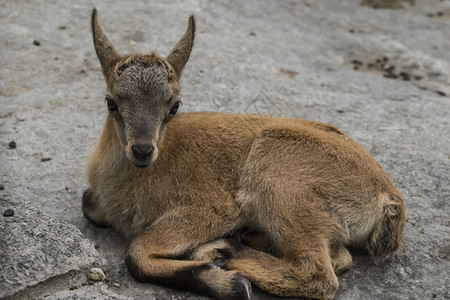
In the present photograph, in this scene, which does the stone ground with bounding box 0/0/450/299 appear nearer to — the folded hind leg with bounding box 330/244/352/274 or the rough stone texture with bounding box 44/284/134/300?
the rough stone texture with bounding box 44/284/134/300

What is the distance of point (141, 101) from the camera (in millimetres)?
5707

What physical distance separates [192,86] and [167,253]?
4313 mm

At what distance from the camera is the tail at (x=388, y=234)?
6.02 metres

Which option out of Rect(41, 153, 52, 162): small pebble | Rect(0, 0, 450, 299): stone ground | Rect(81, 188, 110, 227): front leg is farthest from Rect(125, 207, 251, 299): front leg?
Rect(41, 153, 52, 162): small pebble

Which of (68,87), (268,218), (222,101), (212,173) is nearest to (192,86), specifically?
(222,101)

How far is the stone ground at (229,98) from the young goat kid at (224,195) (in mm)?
282

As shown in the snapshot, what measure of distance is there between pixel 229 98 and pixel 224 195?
3413mm

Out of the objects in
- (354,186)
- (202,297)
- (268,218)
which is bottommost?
(202,297)

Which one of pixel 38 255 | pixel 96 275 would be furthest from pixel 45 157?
pixel 96 275

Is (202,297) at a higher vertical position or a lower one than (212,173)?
lower

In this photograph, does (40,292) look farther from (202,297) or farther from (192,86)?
(192,86)

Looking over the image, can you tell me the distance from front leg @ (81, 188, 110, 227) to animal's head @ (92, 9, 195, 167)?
98 centimetres

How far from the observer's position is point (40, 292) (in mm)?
4918

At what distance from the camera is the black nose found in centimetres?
547
